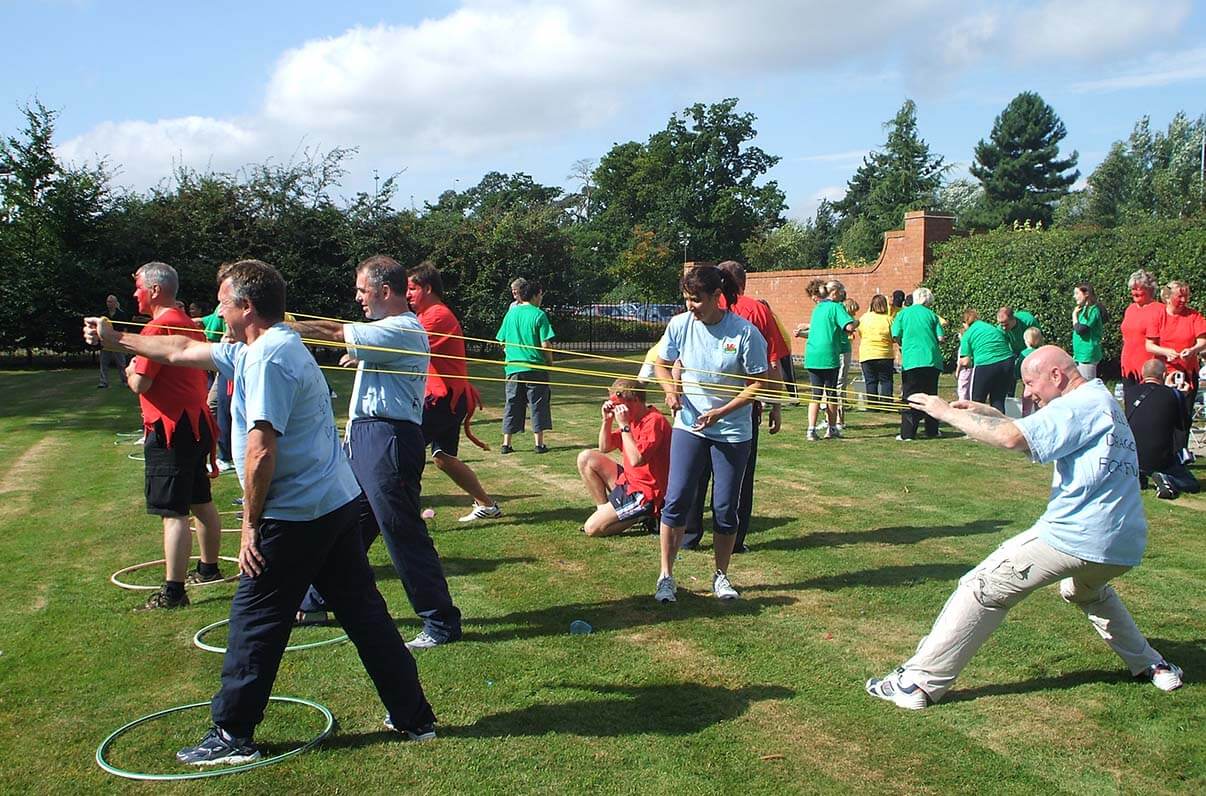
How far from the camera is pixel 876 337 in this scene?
1312 centimetres

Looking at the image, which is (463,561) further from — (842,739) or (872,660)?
(842,739)

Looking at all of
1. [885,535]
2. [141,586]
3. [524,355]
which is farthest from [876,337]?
[141,586]

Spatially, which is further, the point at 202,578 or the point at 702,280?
the point at 202,578

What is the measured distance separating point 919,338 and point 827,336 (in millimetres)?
1111

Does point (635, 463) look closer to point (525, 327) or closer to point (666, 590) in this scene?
point (666, 590)

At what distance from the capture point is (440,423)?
7.21m

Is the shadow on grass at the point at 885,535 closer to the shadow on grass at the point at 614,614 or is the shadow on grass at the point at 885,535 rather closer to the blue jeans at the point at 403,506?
the shadow on grass at the point at 614,614

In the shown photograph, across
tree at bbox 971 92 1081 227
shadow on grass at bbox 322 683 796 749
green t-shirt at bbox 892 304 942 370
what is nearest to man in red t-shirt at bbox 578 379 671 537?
shadow on grass at bbox 322 683 796 749

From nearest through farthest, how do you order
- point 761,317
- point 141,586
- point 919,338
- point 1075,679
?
1. point 1075,679
2. point 141,586
3. point 761,317
4. point 919,338

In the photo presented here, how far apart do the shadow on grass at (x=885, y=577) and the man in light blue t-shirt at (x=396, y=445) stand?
2028 millimetres

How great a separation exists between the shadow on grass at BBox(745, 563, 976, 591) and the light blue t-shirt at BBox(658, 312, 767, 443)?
3.57 ft

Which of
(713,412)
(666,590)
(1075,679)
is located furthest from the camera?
(666,590)

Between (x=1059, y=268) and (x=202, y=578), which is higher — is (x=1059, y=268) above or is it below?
above

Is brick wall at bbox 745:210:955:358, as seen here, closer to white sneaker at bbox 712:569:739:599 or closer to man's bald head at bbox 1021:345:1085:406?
white sneaker at bbox 712:569:739:599
